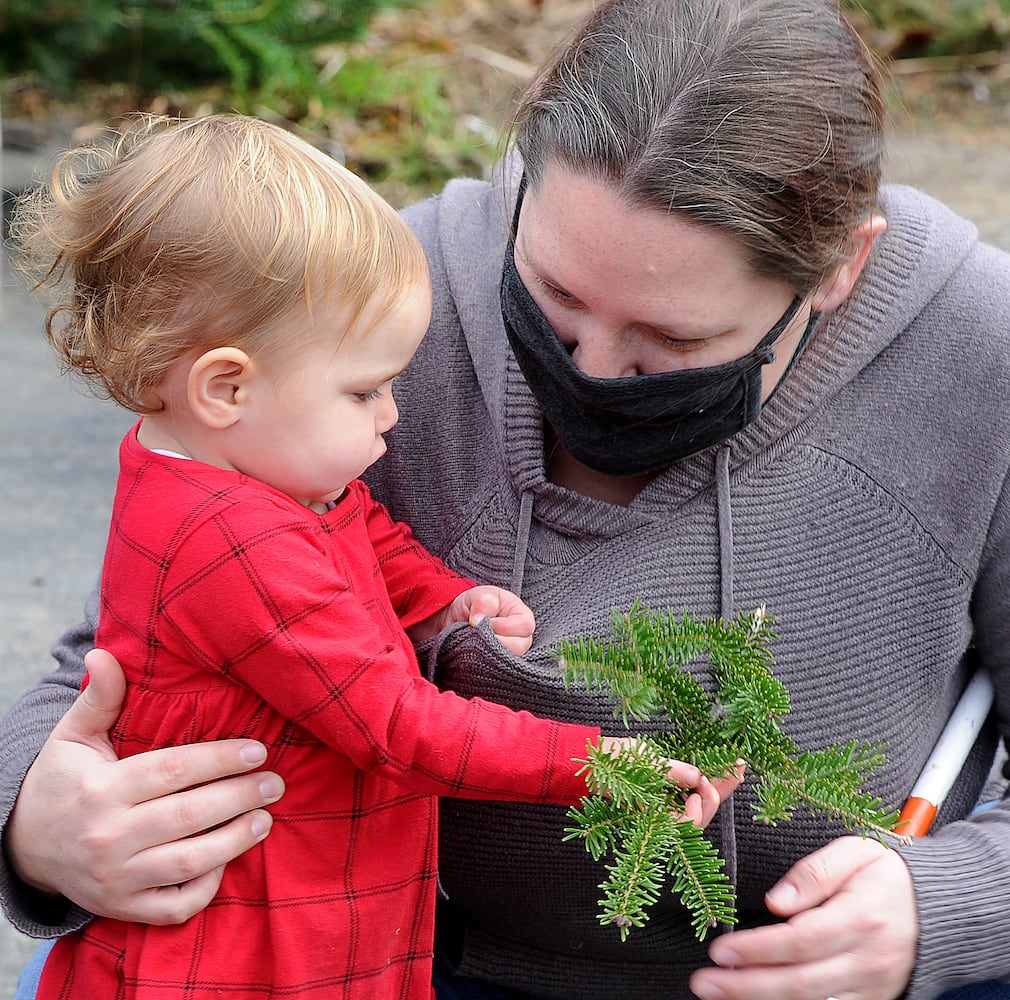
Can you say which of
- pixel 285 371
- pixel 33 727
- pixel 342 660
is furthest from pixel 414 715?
pixel 33 727

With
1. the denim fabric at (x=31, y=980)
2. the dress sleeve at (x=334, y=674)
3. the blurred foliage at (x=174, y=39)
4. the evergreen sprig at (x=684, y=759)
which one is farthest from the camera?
the blurred foliage at (x=174, y=39)

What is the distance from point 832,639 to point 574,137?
2.50 feet

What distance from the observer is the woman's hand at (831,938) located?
1608mm

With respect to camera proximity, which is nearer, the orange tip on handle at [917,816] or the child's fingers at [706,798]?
the child's fingers at [706,798]

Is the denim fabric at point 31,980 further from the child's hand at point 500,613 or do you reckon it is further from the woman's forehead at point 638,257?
the woman's forehead at point 638,257

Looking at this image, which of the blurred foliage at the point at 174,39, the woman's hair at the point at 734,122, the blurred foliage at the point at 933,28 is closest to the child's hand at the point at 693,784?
the woman's hair at the point at 734,122

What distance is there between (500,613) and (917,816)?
2.09 ft

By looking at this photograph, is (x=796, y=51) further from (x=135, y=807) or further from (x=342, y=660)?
(x=135, y=807)

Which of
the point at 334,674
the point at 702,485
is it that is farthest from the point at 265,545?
the point at 702,485

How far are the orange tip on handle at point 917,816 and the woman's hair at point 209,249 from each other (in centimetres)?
99

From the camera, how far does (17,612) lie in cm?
346


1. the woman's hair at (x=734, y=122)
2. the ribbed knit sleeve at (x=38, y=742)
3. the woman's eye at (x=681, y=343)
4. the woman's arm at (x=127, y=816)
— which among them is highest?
the woman's hair at (x=734, y=122)

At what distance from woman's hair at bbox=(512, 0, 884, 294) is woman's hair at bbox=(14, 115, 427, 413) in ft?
0.98

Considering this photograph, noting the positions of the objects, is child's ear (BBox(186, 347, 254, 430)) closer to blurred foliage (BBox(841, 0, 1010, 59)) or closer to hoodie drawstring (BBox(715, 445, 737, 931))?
hoodie drawstring (BBox(715, 445, 737, 931))
